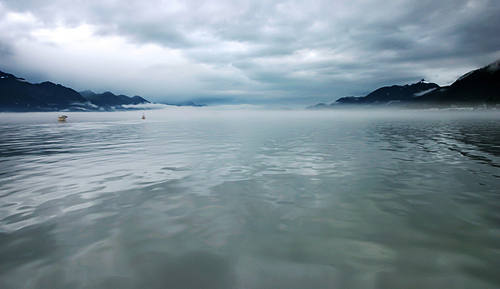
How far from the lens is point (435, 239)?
6945mm

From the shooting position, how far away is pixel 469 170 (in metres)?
14.8

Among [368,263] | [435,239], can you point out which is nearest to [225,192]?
[368,263]

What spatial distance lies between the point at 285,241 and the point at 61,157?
2185 cm

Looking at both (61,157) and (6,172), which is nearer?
(6,172)

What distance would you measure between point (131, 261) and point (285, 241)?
3.94 meters

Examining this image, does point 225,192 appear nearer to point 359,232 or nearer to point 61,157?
point 359,232

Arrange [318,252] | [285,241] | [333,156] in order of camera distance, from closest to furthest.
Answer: [318,252], [285,241], [333,156]

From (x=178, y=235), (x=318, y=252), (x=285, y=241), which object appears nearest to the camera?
(x=318, y=252)

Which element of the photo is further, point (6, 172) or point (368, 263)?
point (6, 172)

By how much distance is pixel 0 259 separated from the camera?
626cm

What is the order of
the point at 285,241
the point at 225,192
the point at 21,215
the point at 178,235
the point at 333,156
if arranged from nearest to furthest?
the point at 285,241 → the point at 178,235 → the point at 21,215 → the point at 225,192 → the point at 333,156

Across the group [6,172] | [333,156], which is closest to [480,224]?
[333,156]

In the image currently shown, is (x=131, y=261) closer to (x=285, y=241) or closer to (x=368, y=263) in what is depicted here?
(x=285, y=241)

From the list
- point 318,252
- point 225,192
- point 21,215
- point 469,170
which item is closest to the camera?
point 318,252
